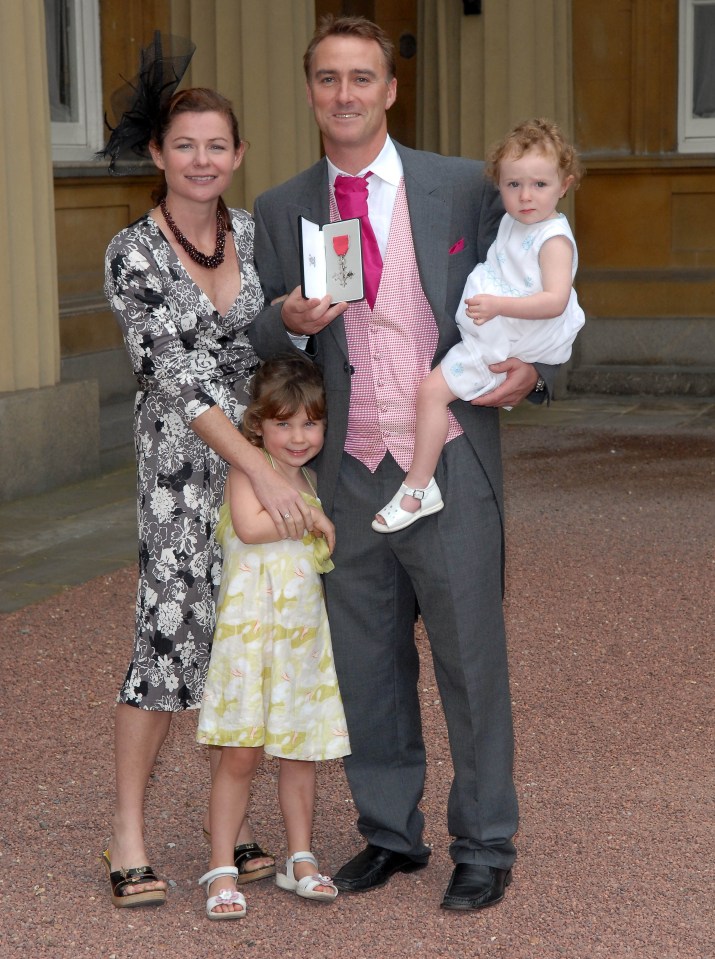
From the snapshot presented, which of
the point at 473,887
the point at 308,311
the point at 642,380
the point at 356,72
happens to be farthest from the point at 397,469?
the point at 642,380

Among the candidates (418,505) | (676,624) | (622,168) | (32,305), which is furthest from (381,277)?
(622,168)

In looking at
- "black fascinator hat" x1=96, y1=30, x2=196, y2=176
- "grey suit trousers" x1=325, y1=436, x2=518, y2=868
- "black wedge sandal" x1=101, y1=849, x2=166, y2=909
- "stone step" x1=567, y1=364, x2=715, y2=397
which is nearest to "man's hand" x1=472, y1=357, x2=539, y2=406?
"grey suit trousers" x1=325, y1=436, x2=518, y2=868

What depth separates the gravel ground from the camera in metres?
3.34

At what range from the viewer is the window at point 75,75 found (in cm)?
1024

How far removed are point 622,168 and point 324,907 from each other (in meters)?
9.07

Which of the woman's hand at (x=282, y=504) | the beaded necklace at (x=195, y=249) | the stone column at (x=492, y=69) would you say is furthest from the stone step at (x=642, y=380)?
the woman's hand at (x=282, y=504)

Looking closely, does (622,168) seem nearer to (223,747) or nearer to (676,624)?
(676,624)

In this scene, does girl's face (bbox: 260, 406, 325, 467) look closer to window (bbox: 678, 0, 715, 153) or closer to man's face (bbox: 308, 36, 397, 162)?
man's face (bbox: 308, 36, 397, 162)

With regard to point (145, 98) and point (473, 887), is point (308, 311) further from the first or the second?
point (473, 887)

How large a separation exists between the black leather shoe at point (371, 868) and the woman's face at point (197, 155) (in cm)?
163

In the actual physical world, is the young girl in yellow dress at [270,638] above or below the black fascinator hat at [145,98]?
below

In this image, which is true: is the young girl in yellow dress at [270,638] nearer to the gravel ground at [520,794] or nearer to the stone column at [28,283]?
the gravel ground at [520,794]

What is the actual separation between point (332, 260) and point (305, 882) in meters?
1.46

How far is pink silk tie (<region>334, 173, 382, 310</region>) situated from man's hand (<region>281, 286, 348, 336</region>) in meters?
0.12
